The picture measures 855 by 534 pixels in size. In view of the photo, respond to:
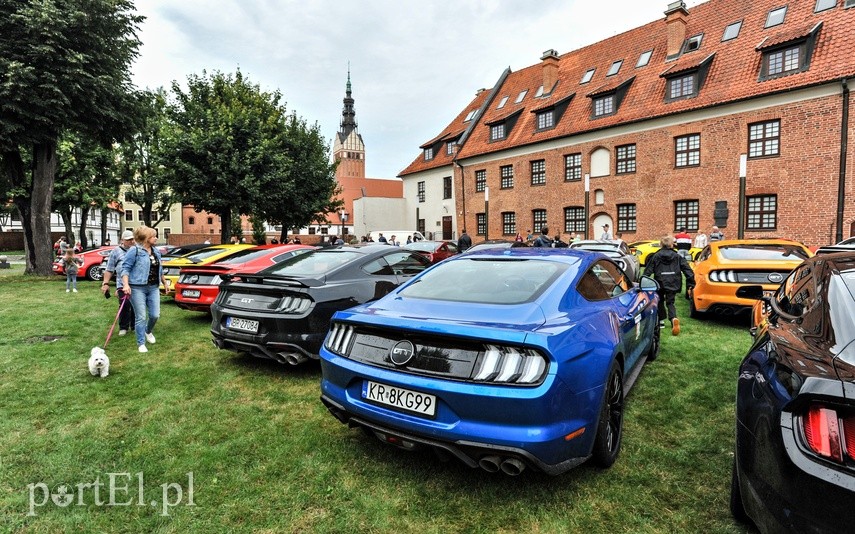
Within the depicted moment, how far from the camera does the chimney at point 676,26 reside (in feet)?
80.1

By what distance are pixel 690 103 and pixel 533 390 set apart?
82.2 feet

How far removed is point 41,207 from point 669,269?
21293 mm

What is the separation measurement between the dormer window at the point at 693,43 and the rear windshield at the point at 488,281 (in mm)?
27075

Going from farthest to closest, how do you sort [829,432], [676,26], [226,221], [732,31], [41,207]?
[676,26] < [732,31] < [226,221] < [41,207] < [829,432]

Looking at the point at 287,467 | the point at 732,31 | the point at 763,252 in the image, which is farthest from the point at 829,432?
the point at 732,31

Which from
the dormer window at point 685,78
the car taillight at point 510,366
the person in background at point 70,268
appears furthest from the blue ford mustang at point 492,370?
the dormer window at point 685,78

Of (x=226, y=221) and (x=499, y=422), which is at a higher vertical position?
(x=226, y=221)

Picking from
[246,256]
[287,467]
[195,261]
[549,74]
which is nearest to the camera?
[287,467]

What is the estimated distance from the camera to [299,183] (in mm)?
24688

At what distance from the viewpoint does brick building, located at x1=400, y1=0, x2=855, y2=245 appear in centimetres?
1880

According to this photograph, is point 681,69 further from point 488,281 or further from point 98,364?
point 98,364

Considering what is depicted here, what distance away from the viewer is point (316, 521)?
2.45m

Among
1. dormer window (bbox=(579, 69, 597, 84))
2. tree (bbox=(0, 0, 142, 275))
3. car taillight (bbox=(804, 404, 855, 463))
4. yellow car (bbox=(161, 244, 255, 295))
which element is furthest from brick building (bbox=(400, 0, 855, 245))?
tree (bbox=(0, 0, 142, 275))

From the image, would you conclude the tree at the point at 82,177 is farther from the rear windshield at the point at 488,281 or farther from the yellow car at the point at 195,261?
the rear windshield at the point at 488,281
